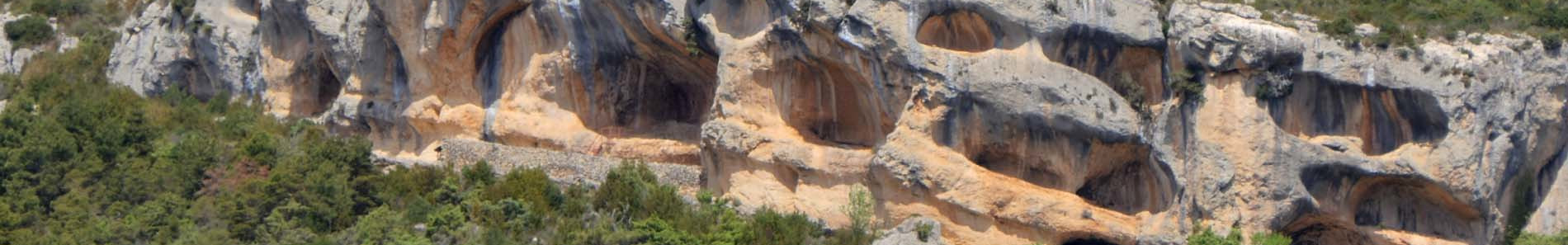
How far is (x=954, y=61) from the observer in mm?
44531

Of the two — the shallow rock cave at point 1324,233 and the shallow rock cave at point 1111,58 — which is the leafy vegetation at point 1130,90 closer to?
the shallow rock cave at point 1111,58

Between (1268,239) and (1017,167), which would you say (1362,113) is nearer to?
Answer: (1268,239)

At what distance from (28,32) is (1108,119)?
2355 cm

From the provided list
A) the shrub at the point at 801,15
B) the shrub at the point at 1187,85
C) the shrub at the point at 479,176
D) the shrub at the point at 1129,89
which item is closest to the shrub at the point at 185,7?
the shrub at the point at 479,176

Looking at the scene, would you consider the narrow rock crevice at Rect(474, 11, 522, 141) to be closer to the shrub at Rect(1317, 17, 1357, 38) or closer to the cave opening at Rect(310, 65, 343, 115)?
the cave opening at Rect(310, 65, 343, 115)

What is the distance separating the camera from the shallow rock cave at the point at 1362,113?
144 feet

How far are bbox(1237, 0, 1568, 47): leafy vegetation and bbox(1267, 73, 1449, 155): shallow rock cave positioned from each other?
66 cm

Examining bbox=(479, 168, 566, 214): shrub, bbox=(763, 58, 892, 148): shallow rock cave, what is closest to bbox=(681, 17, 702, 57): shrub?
bbox=(763, 58, 892, 148): shallow rock cave

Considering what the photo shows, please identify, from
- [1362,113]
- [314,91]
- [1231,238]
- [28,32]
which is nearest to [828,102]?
[1231,238]

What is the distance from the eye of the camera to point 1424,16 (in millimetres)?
45250

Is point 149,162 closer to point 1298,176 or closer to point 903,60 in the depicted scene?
point 903,60

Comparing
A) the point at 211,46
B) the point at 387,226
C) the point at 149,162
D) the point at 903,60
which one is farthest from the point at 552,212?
the point at 211,46

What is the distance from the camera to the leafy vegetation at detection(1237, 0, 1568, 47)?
145 feet

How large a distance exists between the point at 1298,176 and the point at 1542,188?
3905 millimetres
